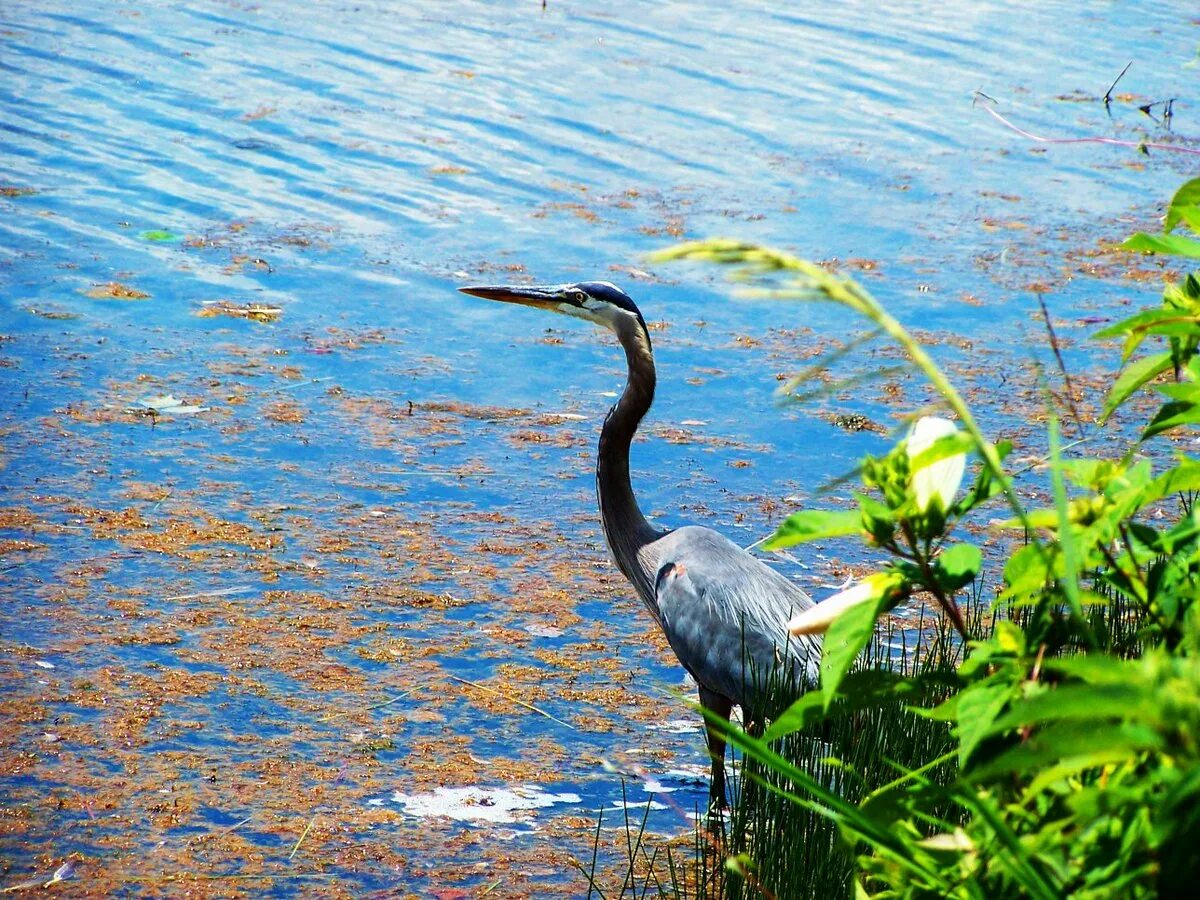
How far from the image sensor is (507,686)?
4379 millimetres

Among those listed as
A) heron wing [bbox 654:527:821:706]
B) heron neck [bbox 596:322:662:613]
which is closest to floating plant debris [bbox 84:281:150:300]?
heron neck [bbox 596:322:662:613]

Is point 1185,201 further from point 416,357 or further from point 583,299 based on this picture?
point 416,357

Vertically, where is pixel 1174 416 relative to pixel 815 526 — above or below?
above

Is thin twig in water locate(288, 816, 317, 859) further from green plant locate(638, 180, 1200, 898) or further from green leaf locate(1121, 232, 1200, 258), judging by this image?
green leaf locate(1121, 232, 1200, 258)

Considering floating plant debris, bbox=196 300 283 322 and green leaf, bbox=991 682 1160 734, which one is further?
floating plant debris, bbox=196 300 283 322

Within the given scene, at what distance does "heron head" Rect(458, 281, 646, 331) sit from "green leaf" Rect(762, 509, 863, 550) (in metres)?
3.52

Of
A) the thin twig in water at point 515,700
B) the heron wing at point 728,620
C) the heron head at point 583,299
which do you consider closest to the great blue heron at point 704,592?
the heron wing at point 728,620

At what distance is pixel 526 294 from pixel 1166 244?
377 cm

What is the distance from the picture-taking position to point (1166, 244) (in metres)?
1.34

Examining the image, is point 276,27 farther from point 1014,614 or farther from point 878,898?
point 878,898

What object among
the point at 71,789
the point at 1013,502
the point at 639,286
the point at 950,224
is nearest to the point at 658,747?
the point at 71,789

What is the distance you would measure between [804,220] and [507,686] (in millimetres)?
5191

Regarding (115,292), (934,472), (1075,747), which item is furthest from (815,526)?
(115,292)

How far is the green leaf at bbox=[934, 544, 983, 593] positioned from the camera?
1174 mm
